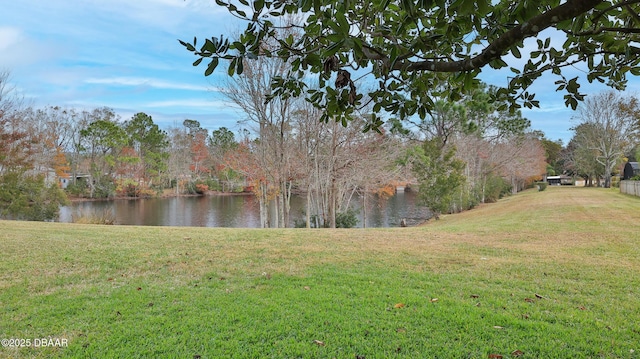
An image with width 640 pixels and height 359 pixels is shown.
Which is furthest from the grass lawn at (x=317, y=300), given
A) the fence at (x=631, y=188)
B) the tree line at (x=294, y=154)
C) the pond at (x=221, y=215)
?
the fence at (x=631, y=188)

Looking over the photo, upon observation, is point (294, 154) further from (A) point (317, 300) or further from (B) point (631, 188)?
(B) point (631, 188)

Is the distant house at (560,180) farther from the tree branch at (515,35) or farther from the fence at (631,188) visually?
the tree branch at (515,35)

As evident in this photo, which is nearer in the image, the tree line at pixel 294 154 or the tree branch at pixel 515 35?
the tree branch at pixel 515 35

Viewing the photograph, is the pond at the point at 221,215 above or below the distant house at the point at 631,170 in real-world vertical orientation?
below

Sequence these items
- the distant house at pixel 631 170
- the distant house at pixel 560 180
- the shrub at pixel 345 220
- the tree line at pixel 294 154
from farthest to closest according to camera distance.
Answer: the distant house at pixel 560 180, the distant house at pixel 631 170, the shrub at pixel 345 220, the tree line at pixel 294 154

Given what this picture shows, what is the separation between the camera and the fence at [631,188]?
60.4 feet

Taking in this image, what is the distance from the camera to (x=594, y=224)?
965 centimetres

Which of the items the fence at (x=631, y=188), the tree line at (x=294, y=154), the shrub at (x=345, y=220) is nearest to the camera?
the tree line at (x=294, y=154)

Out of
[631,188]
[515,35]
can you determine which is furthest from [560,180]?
[515,35]

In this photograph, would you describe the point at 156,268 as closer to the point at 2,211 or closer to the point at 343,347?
the point at 343,347

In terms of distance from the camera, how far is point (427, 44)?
1.62 m

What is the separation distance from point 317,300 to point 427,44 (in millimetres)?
2677

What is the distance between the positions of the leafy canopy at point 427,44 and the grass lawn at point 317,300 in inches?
68.7

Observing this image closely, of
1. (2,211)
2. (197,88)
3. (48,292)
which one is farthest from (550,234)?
(2,211)
